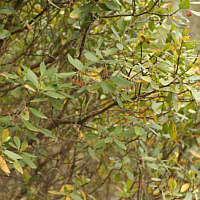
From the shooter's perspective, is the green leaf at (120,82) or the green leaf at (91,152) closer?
the green leaf at (120,82)

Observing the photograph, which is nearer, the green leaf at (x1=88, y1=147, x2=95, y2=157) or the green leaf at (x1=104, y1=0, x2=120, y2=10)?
the green leaf at (x1=104, y1=0, x2=120, y2=10)

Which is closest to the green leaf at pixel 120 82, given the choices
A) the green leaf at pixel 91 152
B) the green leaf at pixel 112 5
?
the green leaf at pixel 112 5

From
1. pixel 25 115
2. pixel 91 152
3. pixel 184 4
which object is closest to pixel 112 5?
pixel 184 4

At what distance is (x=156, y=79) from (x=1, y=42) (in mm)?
850

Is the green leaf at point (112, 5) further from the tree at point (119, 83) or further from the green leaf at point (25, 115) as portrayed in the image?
the green leaf at point (25, 115)

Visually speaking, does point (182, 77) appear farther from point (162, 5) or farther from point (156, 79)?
point (162, 5)

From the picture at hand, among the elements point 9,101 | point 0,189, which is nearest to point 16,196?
point 0,189

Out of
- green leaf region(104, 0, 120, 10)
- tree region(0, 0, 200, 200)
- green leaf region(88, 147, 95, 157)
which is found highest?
green leaf region(104, 0, 120, 10)

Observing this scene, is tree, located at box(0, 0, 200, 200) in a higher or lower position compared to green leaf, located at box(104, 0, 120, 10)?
lower

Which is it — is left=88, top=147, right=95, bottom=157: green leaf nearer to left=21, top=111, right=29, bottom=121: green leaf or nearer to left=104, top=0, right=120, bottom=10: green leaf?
left=21, top=111, right=29, bottom=121: green leaf

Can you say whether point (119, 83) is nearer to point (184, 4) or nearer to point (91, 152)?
point (184, 4)

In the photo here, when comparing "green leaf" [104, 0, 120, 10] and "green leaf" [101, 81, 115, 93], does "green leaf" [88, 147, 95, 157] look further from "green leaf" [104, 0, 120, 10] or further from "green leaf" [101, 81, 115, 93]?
"green leaf" [104, 0, 120, 10]

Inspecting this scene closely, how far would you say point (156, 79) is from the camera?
0.90 m

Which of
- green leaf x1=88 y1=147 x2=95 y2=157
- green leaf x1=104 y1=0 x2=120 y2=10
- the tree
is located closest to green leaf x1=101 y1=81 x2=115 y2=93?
the tree
